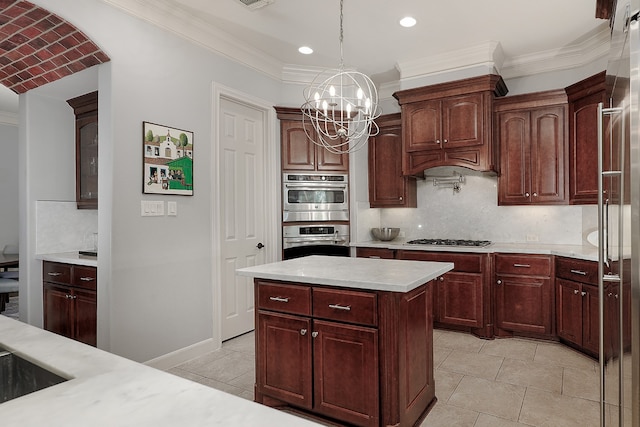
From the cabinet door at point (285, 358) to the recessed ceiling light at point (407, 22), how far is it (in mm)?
2712

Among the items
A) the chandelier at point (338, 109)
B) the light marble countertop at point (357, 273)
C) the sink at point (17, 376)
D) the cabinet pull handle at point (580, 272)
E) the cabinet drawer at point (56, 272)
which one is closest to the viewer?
the sink at point (17, 376)

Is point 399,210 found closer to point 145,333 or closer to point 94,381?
point 145,333

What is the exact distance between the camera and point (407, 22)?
353 centimetres

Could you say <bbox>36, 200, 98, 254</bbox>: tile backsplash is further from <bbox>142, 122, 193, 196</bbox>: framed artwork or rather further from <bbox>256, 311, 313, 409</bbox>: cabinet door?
<bbox>256, 311, 313, 409</bbox>: cabinet door

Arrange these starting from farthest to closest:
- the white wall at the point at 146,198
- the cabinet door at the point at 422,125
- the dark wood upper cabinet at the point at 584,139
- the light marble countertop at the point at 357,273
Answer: the cabinet door at the point at 422,125 → the dark wood upper cabinet at the point at 584,139 → the white wall at the point at 146,198 → the light marble countertop at the point at 357,273

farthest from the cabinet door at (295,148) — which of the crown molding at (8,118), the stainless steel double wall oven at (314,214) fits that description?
the crown molding at (8,118)

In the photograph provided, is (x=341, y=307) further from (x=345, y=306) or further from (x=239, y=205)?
(x=239, y=205)

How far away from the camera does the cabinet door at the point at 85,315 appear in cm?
301

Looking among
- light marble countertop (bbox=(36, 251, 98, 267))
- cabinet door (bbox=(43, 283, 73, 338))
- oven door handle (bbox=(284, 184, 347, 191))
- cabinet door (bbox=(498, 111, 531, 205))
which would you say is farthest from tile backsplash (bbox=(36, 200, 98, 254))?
cabinet door (bbox=(498, 111, 531, 205))

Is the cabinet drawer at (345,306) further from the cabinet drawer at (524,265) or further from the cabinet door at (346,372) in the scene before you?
the cabinet drawer at (524,265)

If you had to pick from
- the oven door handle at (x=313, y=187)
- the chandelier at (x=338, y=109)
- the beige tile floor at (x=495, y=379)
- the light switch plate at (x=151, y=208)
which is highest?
the chandelier at (x=338, y=109)

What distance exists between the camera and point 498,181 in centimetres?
421

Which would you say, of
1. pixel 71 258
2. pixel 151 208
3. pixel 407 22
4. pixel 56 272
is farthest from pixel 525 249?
pixel 56 272

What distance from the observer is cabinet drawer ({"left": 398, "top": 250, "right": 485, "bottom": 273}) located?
12.8 feet
